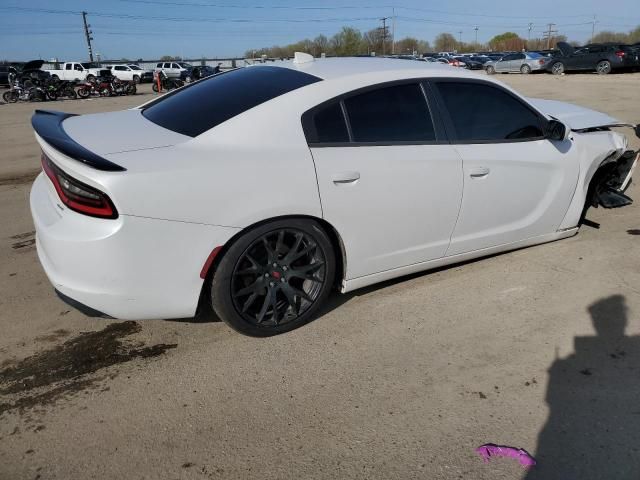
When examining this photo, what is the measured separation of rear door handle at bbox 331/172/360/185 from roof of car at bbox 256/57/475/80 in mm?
648

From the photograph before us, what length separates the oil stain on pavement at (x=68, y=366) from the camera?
2.58 m

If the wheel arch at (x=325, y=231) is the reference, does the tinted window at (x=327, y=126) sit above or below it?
above

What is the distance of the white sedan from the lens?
2.54 m

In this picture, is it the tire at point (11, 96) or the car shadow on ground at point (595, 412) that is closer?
the car shadow on ground at point (595, 412)

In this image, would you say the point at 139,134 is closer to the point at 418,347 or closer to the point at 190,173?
the point at 190,173

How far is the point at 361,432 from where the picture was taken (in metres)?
2.33

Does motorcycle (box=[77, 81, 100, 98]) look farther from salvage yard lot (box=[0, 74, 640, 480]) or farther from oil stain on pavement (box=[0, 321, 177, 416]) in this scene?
oil stain on pavement (box=[0, 321, 177, 416])

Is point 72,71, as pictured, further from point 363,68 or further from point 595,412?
point 595,412

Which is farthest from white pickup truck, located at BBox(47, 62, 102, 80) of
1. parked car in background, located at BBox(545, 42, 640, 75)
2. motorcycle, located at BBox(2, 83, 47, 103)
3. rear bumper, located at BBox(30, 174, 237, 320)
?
rear bumper, located at BBox(30, 174, 237, 320)

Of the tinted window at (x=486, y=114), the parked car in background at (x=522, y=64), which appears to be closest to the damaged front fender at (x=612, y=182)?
the tinted window at (x=486, y=114)

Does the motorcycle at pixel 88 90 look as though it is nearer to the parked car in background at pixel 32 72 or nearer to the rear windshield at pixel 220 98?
the parked car in background at pixel 32 72

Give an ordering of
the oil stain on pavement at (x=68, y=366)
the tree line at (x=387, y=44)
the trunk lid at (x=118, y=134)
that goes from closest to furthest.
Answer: the oil stain on pavement at (x=68, y=366) < the trunk lid at (x=118, y=134) < the tree line at (x=387, y=44)

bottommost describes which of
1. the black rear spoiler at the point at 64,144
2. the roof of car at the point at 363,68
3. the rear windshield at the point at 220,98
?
the black rear spoiler at the point at 64,144

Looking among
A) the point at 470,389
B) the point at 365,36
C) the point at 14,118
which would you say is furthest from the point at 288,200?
the point at 365,36
